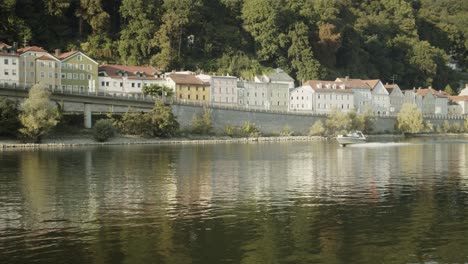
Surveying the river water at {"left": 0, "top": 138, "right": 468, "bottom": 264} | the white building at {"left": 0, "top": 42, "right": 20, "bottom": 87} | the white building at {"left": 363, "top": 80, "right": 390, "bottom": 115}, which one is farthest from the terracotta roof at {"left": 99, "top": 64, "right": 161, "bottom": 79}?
the river water at {"left": 0, "top": 138, "right": 468, "bottom": 264}

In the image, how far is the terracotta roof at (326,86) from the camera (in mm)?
125125

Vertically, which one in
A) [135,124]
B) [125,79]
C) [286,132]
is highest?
[125,79]

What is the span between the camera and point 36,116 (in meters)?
75.1

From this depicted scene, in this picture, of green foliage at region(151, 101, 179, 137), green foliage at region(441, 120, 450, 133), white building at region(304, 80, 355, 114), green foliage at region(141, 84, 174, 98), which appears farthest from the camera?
green foliage at region(441, 120, 450, 133)

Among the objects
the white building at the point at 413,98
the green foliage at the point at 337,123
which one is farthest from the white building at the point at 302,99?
the white building at the point at 413,98

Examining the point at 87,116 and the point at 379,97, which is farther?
the point at 379,97

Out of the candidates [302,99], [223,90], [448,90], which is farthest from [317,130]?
[448,90]

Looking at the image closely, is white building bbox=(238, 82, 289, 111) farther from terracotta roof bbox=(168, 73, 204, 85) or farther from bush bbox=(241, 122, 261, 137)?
bush bbox=(241, 122, 261, 137)

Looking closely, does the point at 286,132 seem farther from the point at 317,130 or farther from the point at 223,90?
the point at 223,90

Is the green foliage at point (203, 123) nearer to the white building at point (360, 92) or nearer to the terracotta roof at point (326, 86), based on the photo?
the terracotta roof at point (326, 86)

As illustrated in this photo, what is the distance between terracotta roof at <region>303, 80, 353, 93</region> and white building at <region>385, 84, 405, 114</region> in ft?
51.8

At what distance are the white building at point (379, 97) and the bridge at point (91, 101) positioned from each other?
58.3 m

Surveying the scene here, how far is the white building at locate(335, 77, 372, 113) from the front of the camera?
132625mm

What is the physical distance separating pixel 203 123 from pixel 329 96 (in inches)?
1481
